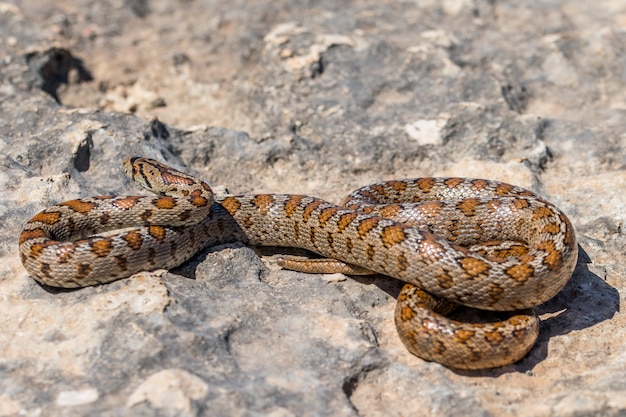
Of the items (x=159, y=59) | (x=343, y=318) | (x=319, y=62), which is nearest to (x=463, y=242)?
(x=343, y=318)

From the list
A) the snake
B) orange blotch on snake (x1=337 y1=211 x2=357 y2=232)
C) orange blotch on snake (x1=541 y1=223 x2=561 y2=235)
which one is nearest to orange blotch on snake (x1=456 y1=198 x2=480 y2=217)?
the snake

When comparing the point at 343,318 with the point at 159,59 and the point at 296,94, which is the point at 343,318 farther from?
the point at 159,59

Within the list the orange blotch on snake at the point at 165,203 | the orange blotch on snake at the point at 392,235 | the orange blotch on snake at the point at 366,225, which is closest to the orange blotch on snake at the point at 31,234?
the orange blotch on snake at the point at 165,203

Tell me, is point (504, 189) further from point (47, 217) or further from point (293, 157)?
point (47, 217)

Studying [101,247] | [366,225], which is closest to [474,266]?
[366,225]

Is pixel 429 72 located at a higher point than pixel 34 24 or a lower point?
lower
